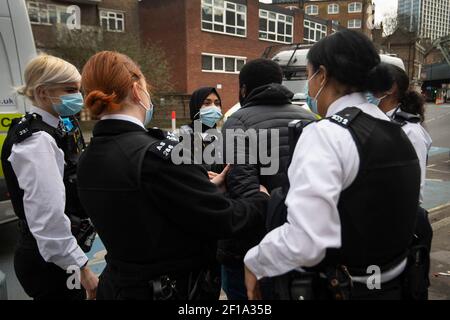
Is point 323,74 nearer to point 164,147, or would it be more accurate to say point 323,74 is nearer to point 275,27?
point 164,147

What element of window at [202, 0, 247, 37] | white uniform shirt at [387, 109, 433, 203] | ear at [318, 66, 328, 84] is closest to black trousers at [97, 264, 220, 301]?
ear at [318, 66, 328, 84]

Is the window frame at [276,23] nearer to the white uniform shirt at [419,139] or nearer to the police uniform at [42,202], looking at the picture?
the white uniform shirt at [419,139]

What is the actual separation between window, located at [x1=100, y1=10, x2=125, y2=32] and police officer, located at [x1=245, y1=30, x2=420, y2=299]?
27647 millimetres

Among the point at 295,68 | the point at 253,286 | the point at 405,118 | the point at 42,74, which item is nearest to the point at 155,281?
the point at 253,286

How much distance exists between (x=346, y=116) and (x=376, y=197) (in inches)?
13.1

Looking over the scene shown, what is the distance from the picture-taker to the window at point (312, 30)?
3564 cm

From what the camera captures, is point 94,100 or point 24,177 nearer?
point 94,100

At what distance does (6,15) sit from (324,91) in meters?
4.31

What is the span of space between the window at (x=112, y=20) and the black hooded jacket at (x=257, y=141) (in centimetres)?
2697

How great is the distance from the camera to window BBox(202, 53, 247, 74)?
27.4 metres

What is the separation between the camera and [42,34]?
22953mm

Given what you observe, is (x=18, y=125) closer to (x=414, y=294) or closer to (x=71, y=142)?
(x=71, y=142)

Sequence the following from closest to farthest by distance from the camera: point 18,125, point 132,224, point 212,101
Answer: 1. point 132,224
2. point 18,125
3. point 212,101

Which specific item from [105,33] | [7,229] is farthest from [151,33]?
[7,229]
